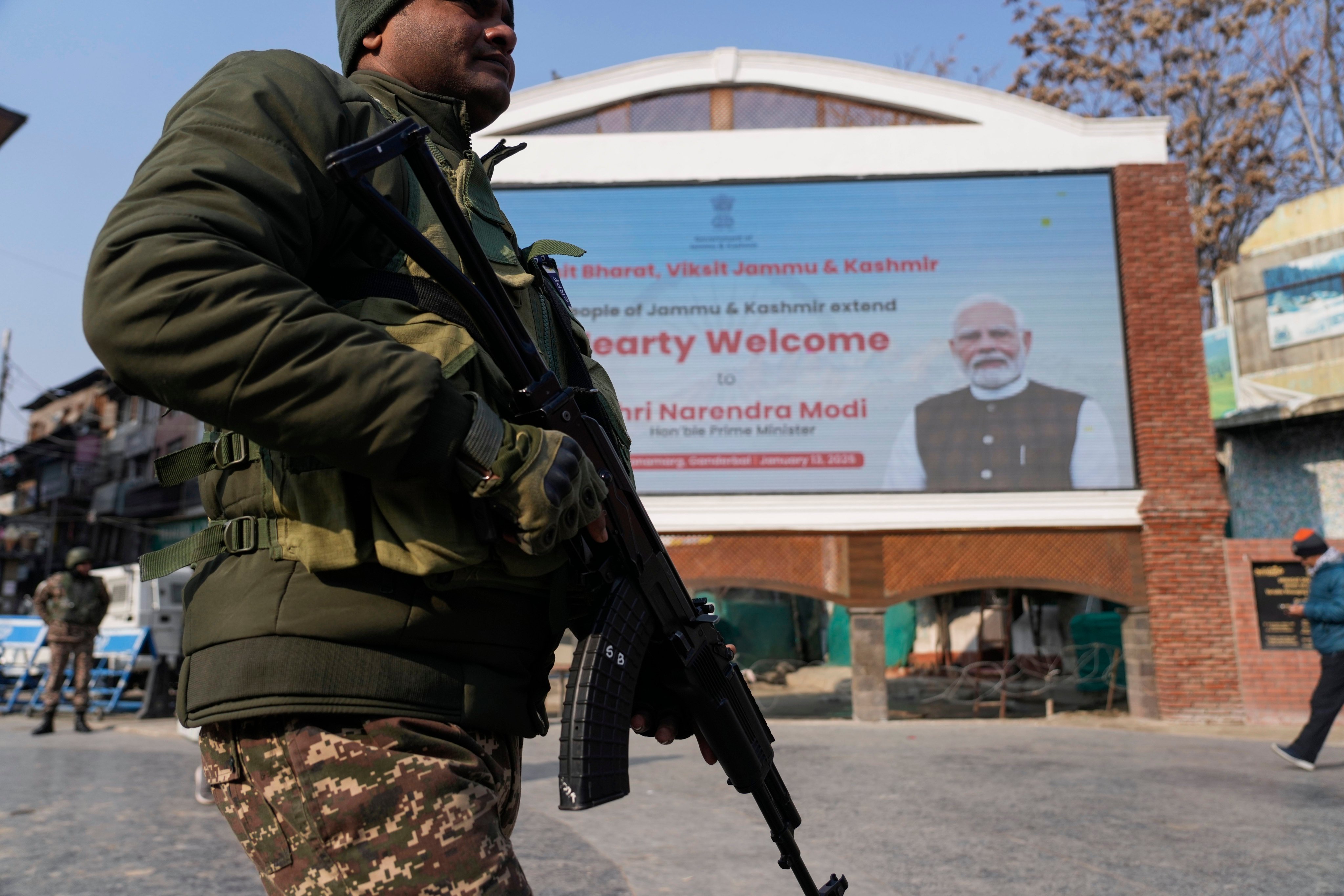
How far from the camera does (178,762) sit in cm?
723

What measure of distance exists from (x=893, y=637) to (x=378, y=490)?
17622 millimetres

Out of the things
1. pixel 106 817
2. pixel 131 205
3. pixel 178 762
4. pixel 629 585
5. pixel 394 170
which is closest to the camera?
pixel 131 205

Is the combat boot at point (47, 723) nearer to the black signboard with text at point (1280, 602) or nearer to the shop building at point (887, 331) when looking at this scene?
the shop building at point (887, 331)

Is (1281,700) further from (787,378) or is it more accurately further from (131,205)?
(131,205)

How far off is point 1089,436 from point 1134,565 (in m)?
1.61

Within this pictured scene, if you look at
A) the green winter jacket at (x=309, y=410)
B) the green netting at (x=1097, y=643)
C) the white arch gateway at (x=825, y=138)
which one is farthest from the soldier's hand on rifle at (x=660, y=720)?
the green netting at (x=1097, y=643)

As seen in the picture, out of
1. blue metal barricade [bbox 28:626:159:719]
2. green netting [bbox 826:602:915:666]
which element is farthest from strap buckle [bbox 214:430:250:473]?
green netting [bbox 826:602:915:666]

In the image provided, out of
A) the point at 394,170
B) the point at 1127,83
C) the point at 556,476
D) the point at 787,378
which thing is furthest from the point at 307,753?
the point at 1127,83

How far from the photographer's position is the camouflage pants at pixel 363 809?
1.18m

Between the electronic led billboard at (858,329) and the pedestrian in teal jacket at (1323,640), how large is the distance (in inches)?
Result: 158

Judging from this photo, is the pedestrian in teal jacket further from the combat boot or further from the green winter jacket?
the combat boot

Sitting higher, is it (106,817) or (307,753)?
(307,753)

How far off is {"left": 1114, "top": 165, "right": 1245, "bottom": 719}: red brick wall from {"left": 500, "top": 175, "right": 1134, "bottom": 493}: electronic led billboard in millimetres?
255

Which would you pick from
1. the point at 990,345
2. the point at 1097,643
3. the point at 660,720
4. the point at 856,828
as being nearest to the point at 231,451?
the point at 660,720
